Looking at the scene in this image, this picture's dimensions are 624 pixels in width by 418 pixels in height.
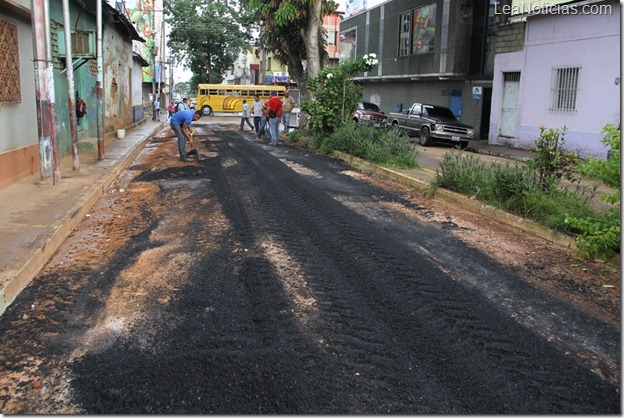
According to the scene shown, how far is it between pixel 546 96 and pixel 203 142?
12097 millimetres

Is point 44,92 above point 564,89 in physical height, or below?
below

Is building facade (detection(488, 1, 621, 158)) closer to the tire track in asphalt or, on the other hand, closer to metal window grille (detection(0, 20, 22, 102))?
the tire track in asphalt

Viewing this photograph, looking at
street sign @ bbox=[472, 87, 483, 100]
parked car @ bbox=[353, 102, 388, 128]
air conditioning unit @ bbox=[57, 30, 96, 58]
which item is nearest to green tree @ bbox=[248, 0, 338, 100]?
parked car @ bbox=[353, 102, 388, 128]

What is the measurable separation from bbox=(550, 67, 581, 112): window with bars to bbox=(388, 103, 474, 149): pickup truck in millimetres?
3576

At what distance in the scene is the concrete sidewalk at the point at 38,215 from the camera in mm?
5266

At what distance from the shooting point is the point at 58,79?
45.5ft

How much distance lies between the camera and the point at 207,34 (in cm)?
6047

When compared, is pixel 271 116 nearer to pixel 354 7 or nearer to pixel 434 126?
pixel 434 126

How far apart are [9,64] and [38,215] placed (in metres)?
3.63

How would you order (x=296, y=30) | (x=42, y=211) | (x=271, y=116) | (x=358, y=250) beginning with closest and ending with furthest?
1. (x=358, y=250)
2. (x=42, y=211)
3. (x=271, y=116)
4. (x=296, y=30)

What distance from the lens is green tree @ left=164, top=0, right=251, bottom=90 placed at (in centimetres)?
5869

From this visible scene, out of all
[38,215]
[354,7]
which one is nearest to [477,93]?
[354,7]

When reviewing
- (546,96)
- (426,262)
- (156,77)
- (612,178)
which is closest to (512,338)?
(426,262)

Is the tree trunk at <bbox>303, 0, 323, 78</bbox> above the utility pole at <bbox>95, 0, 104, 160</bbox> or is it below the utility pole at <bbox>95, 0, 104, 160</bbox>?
above
